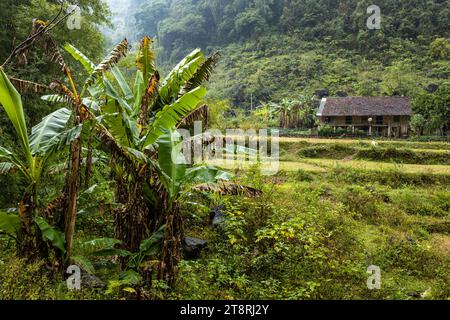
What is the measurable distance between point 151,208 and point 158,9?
77612 mm

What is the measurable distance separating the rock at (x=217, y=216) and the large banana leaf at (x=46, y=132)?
371 cm

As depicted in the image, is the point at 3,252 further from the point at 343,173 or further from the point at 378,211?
the point at 343,173

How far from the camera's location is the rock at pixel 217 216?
7.42 m

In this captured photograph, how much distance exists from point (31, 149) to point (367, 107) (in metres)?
27.4

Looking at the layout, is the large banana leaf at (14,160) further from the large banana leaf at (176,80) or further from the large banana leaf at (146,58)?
the large banana leaf at (146,58)

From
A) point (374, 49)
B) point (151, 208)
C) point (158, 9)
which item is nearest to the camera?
point (151, 208)

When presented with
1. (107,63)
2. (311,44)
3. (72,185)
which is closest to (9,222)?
(72,185)

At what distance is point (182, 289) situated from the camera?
4.91 m

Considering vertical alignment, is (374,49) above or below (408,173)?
above

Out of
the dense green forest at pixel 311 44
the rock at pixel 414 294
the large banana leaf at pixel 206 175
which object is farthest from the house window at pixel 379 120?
the large banana leaf at pixel 206 175

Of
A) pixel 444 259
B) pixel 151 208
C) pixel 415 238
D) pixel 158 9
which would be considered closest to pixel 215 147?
pixel 151 208

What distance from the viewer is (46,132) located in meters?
4.57

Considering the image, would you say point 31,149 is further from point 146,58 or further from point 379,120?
point 379,120

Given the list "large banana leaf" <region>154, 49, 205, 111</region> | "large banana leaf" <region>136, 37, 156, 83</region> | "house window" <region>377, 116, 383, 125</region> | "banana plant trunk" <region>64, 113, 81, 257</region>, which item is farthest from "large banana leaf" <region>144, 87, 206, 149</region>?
"house window" <region>377, 116, 383, 125</region>
